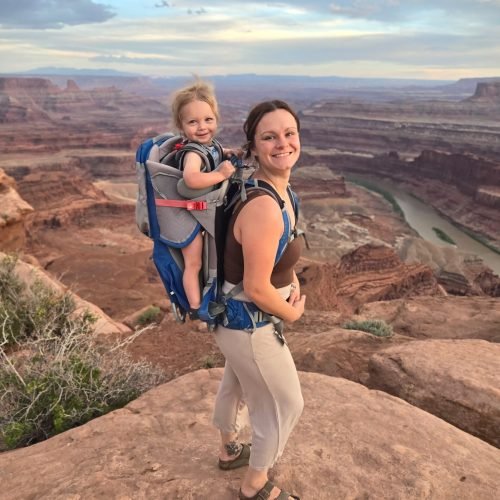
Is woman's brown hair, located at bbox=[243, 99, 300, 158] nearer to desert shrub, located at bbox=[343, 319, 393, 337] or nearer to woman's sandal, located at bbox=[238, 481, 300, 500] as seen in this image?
woman's sandal, located at bbox=[238, 481, 300, 500]

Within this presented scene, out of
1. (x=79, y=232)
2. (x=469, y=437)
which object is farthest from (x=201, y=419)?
(x=79, y=232)

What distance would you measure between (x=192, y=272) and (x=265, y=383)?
2.10 feet

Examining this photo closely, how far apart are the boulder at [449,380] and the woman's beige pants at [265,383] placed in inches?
92.3

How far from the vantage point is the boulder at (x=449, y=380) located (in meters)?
3.85

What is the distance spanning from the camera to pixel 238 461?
272 centimetres

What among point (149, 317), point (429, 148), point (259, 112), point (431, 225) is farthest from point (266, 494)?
point (429, 148)

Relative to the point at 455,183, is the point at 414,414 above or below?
above

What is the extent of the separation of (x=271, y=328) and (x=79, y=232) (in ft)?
119

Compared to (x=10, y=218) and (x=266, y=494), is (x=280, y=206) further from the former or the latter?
(x=10, y=218)

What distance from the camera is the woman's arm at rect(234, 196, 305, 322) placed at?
1905 mm

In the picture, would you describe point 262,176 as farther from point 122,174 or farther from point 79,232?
point 122,174

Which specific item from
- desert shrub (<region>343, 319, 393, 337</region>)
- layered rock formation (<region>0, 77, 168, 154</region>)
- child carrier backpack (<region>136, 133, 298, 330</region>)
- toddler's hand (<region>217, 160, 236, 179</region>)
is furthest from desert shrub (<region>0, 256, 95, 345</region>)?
layered rock formation (<region>0, 77, 168, 154</region>)

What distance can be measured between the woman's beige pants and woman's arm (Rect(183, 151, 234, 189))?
70cm

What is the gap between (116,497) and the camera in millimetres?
2512
